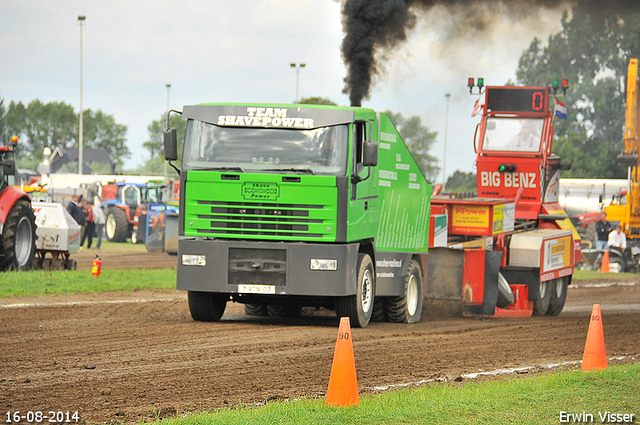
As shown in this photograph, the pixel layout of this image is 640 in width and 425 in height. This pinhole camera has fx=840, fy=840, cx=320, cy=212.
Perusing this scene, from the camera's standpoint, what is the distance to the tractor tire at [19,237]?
17.2 metres

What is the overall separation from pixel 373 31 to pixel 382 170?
636 centimetres

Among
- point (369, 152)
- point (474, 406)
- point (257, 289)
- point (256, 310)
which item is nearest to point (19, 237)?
point (256, 310)

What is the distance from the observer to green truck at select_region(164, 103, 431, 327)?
37.6 feet

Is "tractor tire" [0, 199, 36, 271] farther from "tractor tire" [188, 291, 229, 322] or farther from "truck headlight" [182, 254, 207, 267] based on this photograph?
"truck headlight" [182, 254, 207, 267]

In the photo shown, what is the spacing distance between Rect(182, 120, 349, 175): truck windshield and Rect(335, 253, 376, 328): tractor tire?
1.61m

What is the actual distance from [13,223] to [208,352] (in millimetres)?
9330

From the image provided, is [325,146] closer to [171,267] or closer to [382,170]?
[382,170]

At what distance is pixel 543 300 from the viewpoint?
16.4 m

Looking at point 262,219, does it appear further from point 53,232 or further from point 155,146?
A: point 155,146

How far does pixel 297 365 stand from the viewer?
8.91 meters

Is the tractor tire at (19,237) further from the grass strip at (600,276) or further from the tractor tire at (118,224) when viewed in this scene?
the tractor tire at (118,224)

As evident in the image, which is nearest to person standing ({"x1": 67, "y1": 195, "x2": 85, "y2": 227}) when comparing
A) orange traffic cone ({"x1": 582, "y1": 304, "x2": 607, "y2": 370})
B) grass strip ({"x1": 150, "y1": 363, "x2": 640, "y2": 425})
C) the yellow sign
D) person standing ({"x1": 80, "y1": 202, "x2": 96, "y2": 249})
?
person standing ({"x1": 80, "y1": 202, "x2": 96, "y2": 249})

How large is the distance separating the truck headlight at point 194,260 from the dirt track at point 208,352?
891mm

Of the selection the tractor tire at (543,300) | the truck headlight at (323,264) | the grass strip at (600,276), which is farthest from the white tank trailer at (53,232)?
the grass strip at (600,276)
